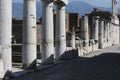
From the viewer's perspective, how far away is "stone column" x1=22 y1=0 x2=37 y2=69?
22.8m

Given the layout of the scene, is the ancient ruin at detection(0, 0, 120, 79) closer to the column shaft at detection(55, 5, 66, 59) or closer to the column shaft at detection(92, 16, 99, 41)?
the column shaft at detection(55, 5, 66, 59)

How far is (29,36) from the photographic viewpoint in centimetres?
2298

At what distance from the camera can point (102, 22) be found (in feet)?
172

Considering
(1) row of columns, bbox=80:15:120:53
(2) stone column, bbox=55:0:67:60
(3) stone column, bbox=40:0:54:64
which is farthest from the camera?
(1) row of columns, bbox=80:15:120:53

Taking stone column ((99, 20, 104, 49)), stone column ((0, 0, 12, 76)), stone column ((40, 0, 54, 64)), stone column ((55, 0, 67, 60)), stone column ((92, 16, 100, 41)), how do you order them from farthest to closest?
1. stone column ((99, 20, 104, 49))
2. stone column ((92, 16, 100, 41))
3. stone column ((55, 0, 67, 60))
4. stone column ((40, 0, 54, 64))
5. stone column ((0, 0, 12, 76))

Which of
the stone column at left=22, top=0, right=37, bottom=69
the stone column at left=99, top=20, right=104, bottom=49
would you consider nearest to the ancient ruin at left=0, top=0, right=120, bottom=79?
the stone column at left=22, top=0, right=37, bottom=69

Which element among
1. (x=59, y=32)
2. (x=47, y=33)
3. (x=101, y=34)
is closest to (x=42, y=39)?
(x=47, y=33)

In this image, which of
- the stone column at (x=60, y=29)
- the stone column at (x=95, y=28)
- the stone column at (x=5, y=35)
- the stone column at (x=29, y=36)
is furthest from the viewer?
the stone column at (x=95, y=28)

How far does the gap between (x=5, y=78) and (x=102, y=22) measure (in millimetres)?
34885

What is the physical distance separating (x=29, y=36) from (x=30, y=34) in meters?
0.11

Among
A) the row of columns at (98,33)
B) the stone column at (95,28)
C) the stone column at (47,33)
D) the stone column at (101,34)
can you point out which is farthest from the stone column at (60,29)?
the stone column at (101,34)

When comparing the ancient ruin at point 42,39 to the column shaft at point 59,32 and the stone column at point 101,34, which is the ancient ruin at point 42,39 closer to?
the column shaft at point 59,32

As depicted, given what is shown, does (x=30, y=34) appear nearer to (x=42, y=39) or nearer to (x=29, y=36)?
(x=29, y=36)

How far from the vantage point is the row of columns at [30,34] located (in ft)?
62.7
